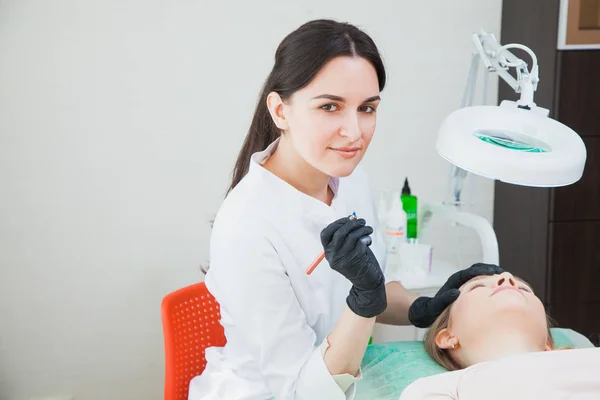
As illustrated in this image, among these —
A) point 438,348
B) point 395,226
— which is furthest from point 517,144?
point 395,226

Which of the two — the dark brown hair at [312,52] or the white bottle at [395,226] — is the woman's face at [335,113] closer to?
the dark brown hair at [312,52]

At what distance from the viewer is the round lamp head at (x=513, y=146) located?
1069 mm

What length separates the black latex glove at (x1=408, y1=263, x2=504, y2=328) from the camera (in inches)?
56.6

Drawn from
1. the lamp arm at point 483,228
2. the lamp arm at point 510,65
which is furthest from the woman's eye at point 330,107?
the lamp arm at point 483,228

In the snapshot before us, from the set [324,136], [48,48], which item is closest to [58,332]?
[48,48]

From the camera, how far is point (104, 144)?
207 cm

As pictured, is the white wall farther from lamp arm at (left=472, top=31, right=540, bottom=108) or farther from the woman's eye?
the woman's eye

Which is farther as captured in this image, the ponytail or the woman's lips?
the ponytail

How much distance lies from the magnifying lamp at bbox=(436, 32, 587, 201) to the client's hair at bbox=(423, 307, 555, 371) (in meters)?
0.43

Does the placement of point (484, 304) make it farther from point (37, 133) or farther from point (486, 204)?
point (37, 133)

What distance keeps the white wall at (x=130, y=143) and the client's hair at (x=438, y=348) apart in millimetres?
871

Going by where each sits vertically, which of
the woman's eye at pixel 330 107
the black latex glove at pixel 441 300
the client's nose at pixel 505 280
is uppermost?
the woman's eye at pixel 330 107

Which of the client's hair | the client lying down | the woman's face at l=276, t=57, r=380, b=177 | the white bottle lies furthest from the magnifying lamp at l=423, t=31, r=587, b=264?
the white bottle

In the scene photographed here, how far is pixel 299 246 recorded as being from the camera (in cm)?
132
